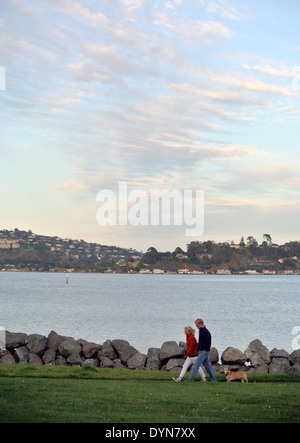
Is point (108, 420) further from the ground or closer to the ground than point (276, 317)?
further from the ground

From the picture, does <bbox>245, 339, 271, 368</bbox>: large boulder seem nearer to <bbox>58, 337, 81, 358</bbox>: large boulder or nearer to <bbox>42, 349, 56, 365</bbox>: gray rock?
<bbox>58, 337, 81, 358</bbox>: large boulder

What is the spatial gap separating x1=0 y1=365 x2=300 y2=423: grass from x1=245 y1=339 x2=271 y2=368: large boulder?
707cm

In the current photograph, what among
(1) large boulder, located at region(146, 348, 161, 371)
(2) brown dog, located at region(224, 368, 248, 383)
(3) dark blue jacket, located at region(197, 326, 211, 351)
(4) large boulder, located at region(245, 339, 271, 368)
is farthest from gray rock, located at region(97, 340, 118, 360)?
(3) dark blue jacket, located at region(197, 326, 211, 351)

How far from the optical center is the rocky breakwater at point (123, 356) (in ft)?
75.4

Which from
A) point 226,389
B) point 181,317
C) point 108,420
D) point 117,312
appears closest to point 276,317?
point 181,317

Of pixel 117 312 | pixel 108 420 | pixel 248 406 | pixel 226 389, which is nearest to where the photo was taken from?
pixel 108 420

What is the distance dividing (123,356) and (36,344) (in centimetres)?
403

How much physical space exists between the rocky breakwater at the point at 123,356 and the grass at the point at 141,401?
608 cm

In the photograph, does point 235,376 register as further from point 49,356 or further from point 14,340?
point 14,340

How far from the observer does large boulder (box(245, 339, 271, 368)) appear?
923 inches
